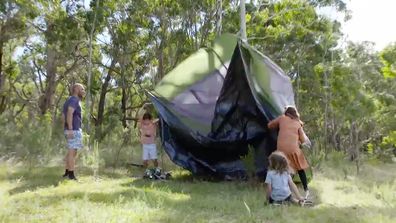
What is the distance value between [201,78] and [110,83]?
18.1 meters

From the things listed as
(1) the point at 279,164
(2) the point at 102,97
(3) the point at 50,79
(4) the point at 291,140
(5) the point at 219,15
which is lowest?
(1) the point at 279,164

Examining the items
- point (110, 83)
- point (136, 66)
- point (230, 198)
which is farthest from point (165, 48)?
point (230, 198)

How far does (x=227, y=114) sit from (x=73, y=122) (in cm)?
255

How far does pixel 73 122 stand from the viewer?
7.75 m

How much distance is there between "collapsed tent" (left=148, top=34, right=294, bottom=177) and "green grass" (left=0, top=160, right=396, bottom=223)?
0.50m

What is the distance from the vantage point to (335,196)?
24.8 ft

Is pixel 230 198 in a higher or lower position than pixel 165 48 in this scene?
lower

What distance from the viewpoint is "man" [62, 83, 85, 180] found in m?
7.69

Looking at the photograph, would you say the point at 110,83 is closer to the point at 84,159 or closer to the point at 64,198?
the point at 84,159

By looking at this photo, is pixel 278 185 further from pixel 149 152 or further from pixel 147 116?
pixel 147 116

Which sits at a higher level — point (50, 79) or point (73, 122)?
point (50, 79)

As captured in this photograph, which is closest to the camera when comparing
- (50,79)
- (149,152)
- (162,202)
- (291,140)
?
(162,202)

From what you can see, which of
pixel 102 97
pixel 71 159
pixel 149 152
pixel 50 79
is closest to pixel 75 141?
pixel 71 159

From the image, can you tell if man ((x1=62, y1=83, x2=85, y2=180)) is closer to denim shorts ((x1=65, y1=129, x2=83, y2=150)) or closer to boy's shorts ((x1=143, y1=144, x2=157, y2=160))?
denim shorts ((x1=65, y1=129, x2=83, y2=150))
